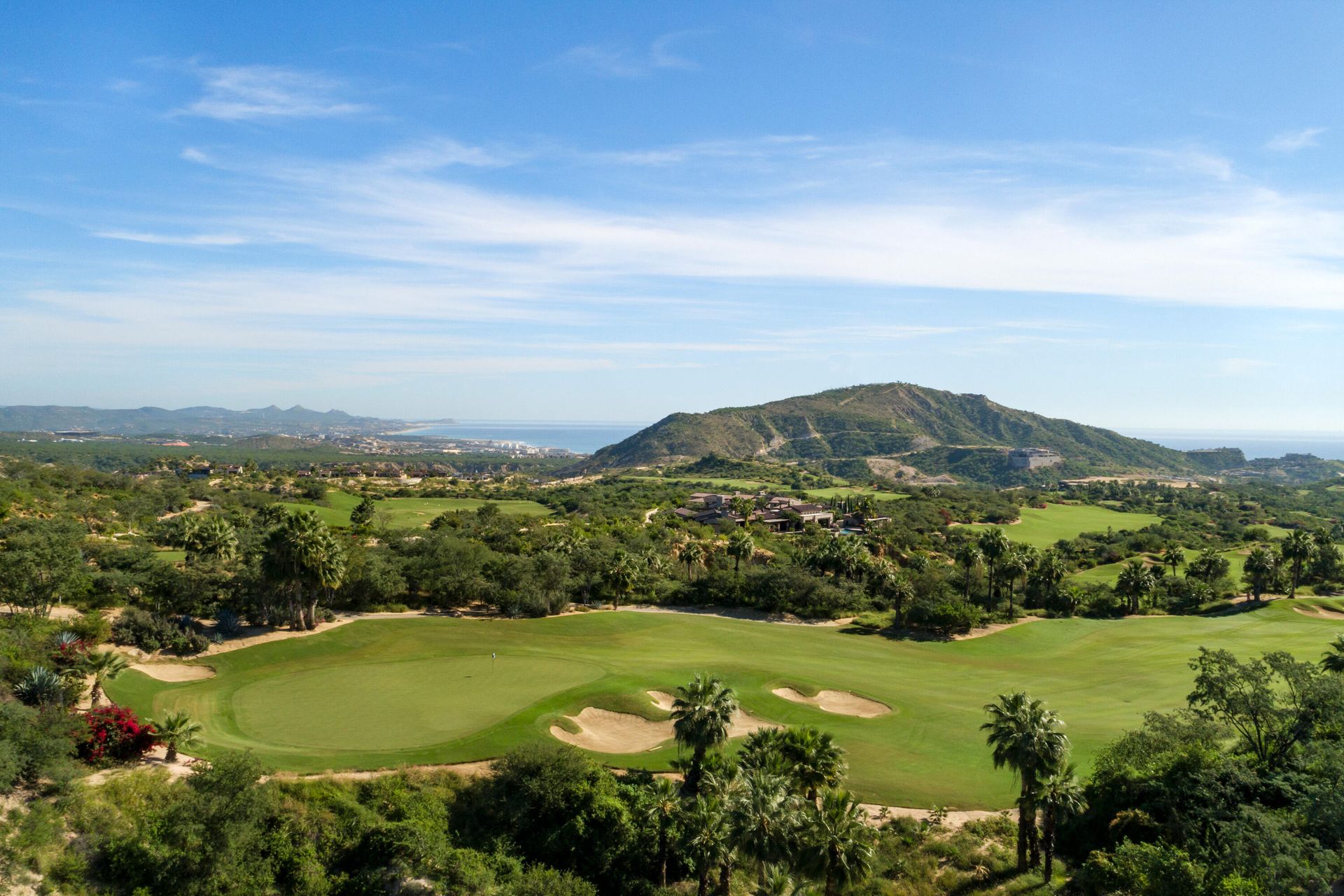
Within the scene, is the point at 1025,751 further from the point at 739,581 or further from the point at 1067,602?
the point at 1067,602

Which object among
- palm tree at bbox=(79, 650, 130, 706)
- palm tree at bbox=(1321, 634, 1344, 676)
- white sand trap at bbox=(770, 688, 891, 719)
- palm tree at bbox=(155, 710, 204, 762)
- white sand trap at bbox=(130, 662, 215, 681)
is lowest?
white sand trap at bbox=(130, 662, 215, 681)

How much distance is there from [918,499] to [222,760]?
375ft

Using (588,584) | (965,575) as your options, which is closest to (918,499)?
(965,575)

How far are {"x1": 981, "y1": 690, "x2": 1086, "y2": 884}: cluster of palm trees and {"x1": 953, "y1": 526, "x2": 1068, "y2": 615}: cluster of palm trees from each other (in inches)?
1521

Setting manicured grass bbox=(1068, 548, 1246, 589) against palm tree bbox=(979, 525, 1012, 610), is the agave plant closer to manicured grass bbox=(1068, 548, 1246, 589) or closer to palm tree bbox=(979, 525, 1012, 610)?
palm tree bbox=(979, 525, 1012, 610)

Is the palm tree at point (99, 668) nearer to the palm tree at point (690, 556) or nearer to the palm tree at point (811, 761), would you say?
the palm tree at point (811, 761)

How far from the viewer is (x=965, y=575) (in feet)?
205

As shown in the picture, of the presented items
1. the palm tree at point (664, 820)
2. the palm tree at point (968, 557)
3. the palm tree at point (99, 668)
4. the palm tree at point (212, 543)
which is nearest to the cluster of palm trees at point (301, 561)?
the palm tree at point (212, 543)

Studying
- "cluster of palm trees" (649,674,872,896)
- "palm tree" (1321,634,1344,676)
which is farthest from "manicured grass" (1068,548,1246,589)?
"cluster of palm trees" (649,674,872,896)

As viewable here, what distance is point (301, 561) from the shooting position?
137 feet

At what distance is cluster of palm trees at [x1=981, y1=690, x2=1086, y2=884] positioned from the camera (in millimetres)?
21078

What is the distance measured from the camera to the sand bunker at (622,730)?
29188 mm

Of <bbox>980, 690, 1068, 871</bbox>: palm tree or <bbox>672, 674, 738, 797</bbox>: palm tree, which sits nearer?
<bbox>980, 690, 1068, 871</bbox>: palm tree

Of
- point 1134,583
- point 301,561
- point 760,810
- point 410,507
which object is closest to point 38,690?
point 301,561
